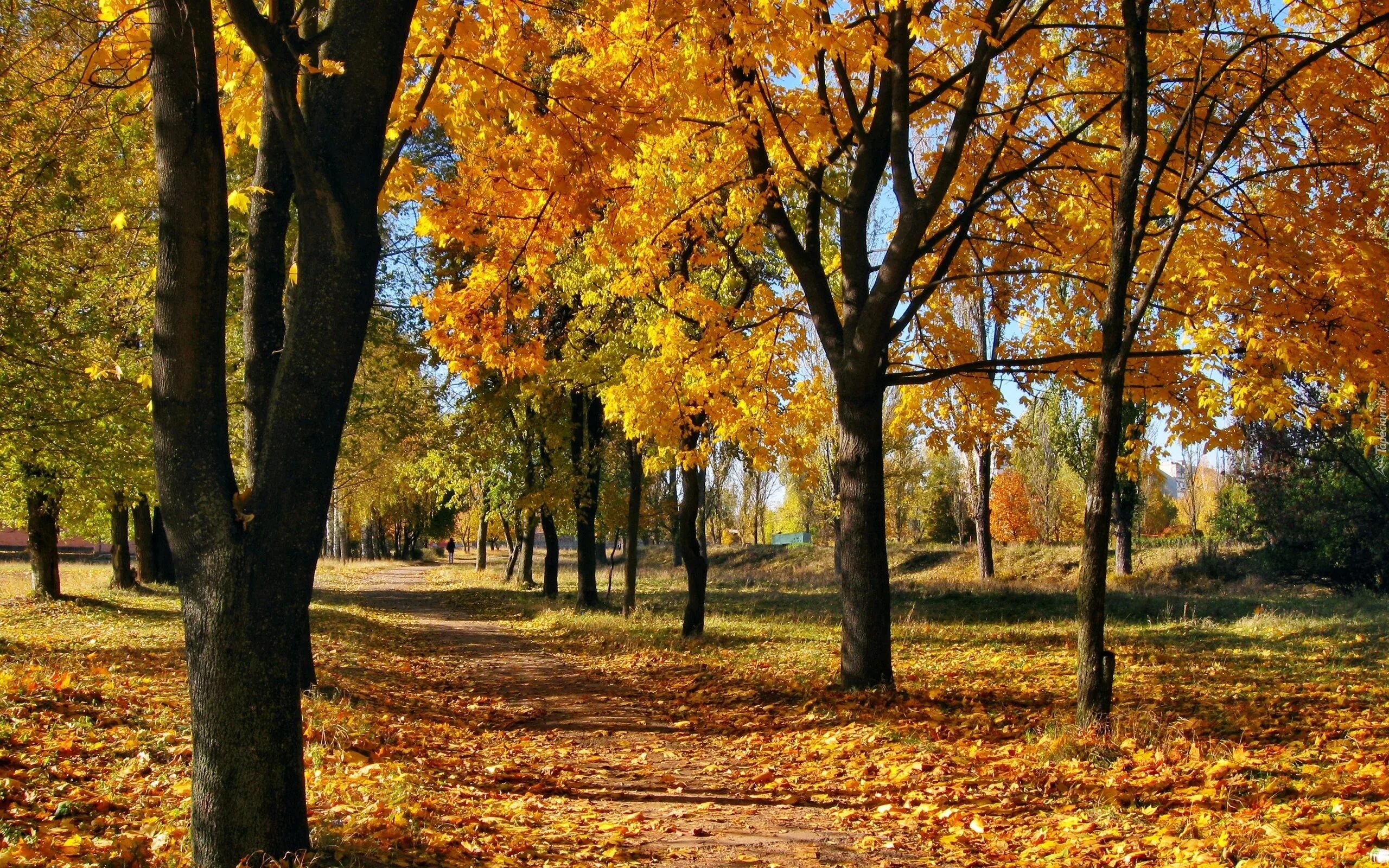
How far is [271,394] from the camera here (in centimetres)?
433

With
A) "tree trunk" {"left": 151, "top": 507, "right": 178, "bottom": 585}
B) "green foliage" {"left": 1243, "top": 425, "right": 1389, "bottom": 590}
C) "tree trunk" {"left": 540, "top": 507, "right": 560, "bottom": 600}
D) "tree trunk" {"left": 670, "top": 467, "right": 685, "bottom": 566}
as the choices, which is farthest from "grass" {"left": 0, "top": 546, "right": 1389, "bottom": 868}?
"tree trunk" {"left": 151, "top": 507, "right": 178, "bottom": 585}

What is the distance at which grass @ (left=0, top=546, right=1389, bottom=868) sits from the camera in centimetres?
488

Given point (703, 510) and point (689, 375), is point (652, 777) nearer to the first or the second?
point (689, 375)

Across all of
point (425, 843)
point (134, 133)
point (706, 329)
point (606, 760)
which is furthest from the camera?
point (134, 133)

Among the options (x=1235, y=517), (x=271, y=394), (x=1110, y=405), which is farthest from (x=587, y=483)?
(x=1235, y=517)

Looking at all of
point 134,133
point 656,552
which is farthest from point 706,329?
point 656,552

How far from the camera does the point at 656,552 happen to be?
55812mm

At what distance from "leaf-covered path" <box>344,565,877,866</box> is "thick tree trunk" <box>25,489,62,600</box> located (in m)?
9.33

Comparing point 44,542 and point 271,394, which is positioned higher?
point 271,394

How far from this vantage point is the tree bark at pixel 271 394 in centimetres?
412

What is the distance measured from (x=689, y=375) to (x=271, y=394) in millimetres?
8252

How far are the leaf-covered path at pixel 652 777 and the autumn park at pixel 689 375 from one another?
7 cm

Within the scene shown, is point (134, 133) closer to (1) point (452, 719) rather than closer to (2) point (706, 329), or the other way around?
(2) point (706, 329)

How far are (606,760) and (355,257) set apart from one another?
16.7 ft
